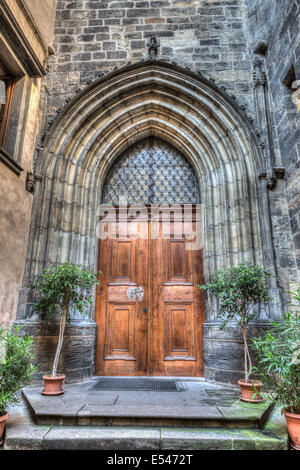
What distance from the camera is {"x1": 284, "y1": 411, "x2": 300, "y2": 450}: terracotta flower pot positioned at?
2475 millimetres

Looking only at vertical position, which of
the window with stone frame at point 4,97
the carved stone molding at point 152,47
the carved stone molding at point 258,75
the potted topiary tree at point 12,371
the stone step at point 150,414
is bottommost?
the stone step at point 150,414

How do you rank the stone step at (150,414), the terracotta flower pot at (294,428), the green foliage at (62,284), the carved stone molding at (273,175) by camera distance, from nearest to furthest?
the terracotta flower pot at (294,428), the stone step at (150,414), the green foliage at (62,284), the carved stone molding at (273,175)

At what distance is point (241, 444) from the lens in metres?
2.55

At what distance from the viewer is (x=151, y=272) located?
17.2 ft

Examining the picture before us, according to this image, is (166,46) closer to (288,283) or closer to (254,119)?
(254,119)

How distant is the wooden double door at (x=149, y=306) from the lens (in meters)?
4.85

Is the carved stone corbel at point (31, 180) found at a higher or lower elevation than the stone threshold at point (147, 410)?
higher

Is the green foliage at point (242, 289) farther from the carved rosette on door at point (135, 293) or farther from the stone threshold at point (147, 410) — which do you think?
the carved rosette on door at point (135, 293)

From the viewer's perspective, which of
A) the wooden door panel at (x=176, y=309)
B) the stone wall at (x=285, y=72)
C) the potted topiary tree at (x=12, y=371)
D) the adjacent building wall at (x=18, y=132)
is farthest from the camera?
the wooden door panel at (x=176, y=309)

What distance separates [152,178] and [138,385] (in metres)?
3.47

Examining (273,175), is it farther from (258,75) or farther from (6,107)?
(6,107)

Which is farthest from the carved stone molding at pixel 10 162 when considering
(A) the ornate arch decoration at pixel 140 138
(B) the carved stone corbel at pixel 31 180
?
(A) the ornate arch decoration at pixel 140 138

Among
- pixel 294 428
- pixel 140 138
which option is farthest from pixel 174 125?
pixel 294 428

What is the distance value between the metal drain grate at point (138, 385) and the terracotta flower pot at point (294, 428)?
1.71 metres
